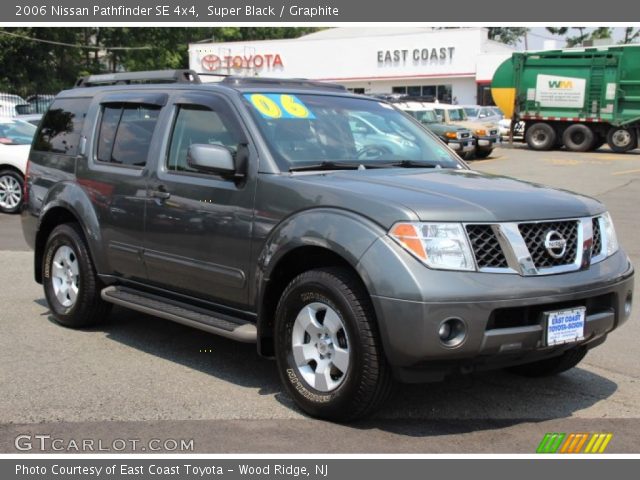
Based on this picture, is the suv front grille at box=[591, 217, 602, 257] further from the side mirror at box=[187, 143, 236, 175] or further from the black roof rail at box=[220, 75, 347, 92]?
the black roof rail at box=[220, 75, 347, 92]

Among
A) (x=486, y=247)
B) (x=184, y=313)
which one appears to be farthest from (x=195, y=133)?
(x=486, y=247)

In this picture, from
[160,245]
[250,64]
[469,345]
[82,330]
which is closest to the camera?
[469,345]

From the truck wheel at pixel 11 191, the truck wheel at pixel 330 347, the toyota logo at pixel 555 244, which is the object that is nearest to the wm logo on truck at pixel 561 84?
the truck wheel at pixel 11 191

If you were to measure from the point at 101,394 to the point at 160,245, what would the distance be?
113 centimetres

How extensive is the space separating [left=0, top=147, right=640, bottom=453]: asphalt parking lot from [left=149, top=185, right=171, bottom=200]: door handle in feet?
3.91

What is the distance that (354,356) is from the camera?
170 inches

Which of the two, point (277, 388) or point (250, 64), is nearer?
point (277, 388)

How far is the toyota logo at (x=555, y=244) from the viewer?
173 inches

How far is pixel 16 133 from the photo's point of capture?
15.1m

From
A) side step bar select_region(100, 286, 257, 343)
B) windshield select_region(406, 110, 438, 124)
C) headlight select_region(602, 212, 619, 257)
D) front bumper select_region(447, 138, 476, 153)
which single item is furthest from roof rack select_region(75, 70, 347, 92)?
windshield select_region(406, 110, 438, 124)

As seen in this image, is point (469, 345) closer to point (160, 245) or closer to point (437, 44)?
point (160, 245)

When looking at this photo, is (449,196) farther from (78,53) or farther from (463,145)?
(78,53)

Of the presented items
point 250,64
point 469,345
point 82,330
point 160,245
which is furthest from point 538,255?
point 250,64

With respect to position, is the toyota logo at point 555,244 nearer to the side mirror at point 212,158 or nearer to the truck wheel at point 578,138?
the side mirror at point 212,158
